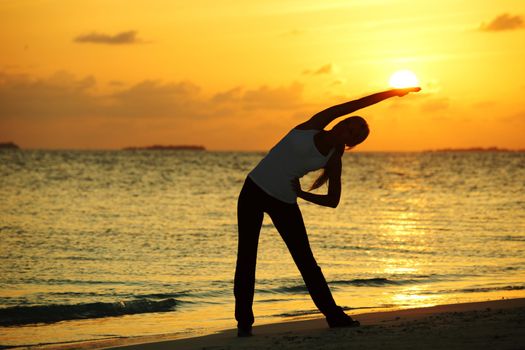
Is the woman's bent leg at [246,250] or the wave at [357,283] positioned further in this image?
the wave at [357,283]

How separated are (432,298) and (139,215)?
17.1m

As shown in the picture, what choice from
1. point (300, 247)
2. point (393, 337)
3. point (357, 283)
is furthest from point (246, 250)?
point (357, 283)

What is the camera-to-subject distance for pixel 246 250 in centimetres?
759

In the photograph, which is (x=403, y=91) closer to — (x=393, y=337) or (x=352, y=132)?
(x=352, y=132)

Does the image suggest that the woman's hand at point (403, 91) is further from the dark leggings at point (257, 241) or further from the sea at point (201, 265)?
the sea at point (201, 265)

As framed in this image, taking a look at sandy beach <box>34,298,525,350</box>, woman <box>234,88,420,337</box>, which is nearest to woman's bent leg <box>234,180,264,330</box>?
woman <box>234,88,420,337</box>

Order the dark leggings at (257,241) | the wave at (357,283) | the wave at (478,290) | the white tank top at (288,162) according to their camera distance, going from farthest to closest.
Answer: the wave at (357,283)
the wave at (478,290)
the dark leggings at (257,241)
the white tank top at (288,162)

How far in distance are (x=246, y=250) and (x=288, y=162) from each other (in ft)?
3.15

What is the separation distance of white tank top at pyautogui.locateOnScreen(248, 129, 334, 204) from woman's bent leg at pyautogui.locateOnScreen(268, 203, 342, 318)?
190mm

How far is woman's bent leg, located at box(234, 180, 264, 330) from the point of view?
7.42m

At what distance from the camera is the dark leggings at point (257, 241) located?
739 centimetres

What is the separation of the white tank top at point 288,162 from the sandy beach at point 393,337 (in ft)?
4.28

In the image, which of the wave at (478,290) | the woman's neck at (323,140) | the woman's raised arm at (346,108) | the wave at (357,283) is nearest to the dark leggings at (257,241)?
the woman's neck at (323,140)

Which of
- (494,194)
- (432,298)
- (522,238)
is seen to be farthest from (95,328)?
(494,194)
